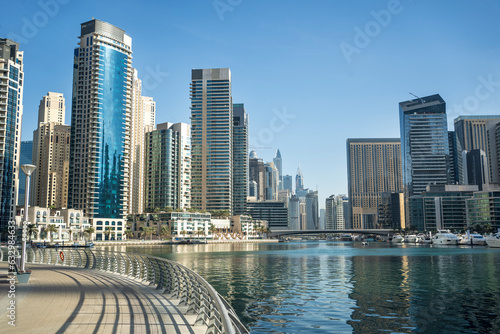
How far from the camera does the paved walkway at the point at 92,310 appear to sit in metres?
14.9

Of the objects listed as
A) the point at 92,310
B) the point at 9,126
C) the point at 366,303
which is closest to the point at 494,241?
the point at 366,303

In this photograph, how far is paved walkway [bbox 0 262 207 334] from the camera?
14906 millimetres

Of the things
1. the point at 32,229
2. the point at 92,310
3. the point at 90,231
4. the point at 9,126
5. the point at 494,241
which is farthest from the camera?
the point at 90,231

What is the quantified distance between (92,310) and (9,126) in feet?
608

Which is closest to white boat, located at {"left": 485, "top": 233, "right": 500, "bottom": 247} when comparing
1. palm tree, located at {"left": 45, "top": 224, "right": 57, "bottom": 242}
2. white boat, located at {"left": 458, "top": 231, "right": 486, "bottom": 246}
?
white boat, located at {"left": 458, "top": 231, "right": 486, "bottom": 246}

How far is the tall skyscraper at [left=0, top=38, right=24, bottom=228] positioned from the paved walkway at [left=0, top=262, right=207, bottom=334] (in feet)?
545

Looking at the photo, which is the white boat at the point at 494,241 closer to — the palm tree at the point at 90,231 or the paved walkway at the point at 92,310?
the paved walkway at the point at 92,310

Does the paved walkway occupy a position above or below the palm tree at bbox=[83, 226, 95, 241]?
above

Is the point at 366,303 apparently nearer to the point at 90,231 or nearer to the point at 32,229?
the point at 32,229

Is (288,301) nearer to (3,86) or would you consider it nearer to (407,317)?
(407,317)

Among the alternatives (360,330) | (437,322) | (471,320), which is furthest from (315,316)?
(471,320)

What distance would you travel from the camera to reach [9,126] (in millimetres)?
177625

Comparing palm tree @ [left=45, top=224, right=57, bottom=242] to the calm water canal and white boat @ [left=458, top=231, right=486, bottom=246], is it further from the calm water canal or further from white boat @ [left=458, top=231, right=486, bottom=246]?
white boat @ [left=458, top=231, right=486, bottom=246]

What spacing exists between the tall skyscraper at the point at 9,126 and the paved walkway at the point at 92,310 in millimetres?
166073
